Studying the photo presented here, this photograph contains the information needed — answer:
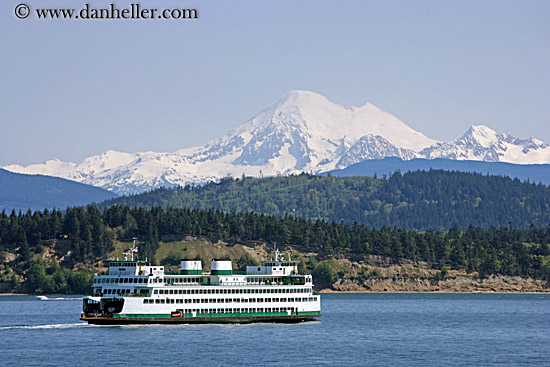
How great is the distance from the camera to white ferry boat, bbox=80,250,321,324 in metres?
143

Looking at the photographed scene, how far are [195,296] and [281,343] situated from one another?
2226 centimetres

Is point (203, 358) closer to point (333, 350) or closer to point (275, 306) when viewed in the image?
point (333, 350)

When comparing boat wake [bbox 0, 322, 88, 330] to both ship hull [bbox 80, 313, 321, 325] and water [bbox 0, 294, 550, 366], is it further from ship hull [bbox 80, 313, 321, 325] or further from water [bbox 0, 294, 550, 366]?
ship hull [bbox 80, 313, 321, 325]

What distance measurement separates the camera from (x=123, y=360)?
367ft

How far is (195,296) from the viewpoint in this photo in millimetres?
145625

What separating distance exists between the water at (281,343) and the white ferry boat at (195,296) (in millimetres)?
2041

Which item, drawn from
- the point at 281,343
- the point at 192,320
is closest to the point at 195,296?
the point at 192,320

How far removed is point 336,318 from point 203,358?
62543mm

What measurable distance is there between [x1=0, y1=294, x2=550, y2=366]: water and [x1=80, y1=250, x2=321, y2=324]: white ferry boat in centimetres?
204

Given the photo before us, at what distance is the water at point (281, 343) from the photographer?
11356 cm

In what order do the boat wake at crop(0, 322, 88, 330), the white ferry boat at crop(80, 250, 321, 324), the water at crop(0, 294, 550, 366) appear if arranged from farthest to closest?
the boat wake at crop(0, 322, 88, 330)
the white ferry boat at crop(80, 250, 321, 324)
the water at crop(0, 294, 550, 366)

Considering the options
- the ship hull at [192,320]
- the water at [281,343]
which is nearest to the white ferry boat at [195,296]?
the ship hull at [192,320]

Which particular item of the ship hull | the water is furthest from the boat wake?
the ship hull

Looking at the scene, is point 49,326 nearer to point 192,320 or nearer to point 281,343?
point 192,320
